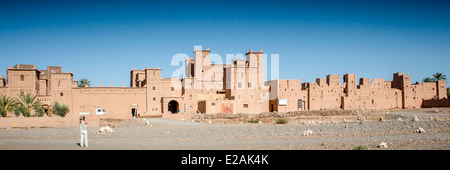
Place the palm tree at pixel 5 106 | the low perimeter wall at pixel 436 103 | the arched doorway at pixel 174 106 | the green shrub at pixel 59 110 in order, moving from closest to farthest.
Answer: the palm tree at pixel 5 106
the green shrub at pixel 59 110
the arched doorway at pixel 174 106
the low perimeter wall at pixel 436 103

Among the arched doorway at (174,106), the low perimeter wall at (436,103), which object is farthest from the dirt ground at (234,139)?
the low perimeter wall at (436,103)

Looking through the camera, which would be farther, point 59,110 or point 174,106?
point 174,106

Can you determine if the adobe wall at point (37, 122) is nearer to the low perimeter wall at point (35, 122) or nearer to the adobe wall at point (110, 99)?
the low perimeter wall at point (35, 122)

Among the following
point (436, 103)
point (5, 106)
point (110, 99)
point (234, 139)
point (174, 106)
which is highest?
point (110, 99)

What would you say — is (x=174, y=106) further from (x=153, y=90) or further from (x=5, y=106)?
(x=5, y=106)

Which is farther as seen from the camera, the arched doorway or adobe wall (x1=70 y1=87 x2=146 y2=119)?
the arched doorway

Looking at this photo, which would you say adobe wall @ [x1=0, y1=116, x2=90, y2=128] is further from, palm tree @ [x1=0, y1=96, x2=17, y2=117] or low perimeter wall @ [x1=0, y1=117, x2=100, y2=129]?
palm tree @ [x1=0, y1=96, x2=17, y2=117]

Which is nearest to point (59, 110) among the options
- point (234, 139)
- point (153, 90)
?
point (153, 90)

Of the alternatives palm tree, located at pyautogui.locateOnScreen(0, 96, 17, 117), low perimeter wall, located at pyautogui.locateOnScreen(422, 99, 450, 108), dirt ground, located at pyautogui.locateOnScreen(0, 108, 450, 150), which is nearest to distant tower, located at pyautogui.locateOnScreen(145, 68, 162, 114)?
dirt ground, located at pyautogui.locateOnScreen(0, 108, 450, 150)

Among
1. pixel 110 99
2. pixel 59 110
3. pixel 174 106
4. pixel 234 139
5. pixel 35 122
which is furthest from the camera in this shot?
pixel 174 106

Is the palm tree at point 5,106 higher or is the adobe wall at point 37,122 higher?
the palm tree at point 5,106

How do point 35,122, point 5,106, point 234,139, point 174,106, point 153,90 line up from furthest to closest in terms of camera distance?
point 174,106 → point 153,90 → point 5,106 → point 35,122 → point 234,139

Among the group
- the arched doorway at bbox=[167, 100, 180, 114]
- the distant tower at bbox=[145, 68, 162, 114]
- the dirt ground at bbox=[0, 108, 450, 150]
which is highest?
the distant tower at bbox=[145, 68, 162, 114]

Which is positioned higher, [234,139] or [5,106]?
[5,106]
